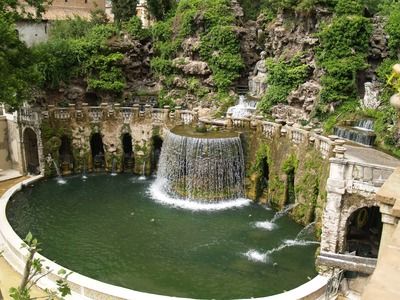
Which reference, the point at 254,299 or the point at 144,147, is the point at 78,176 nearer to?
the point at 144,147

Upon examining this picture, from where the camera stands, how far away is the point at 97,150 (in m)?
26.6

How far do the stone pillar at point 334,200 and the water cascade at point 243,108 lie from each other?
12.5 metres

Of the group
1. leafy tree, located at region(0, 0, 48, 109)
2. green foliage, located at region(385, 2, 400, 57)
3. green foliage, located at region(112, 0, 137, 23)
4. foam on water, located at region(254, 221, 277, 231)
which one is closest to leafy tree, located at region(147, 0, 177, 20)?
green foliage, located at region(112, 0, 137, 23)

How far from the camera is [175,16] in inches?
1221

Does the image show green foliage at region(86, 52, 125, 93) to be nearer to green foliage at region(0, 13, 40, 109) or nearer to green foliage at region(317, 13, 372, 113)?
green foliage at region(0, 13, 40, 109)

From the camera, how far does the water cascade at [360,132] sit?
19969 mm

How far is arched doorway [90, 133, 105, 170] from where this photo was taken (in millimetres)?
25453

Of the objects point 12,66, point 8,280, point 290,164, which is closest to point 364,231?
point 290,164

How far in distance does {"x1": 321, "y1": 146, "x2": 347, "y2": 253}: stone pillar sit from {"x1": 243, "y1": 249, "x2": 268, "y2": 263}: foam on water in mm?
2079

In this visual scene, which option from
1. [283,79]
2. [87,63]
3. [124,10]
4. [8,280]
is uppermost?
[124,10]

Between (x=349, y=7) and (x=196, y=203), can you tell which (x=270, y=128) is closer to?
(x=196, y=203)

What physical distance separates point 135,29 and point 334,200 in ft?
71.1

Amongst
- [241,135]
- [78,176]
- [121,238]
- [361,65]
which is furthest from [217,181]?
[361,65]

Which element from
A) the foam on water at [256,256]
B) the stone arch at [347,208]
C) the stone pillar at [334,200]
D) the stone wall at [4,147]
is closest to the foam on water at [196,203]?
the foam on water at [256,256]
